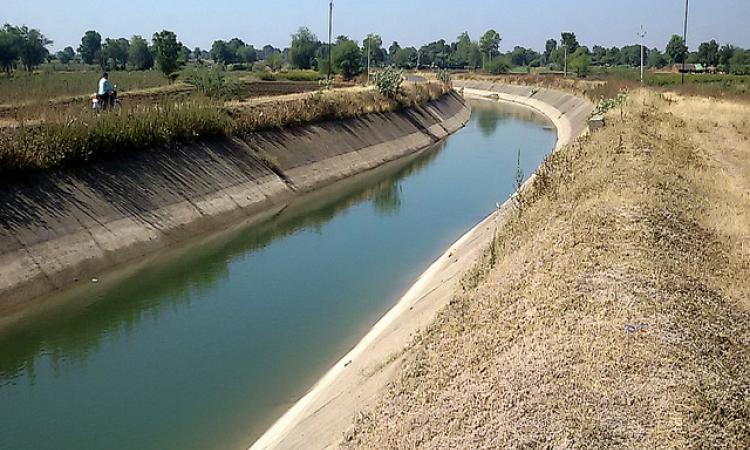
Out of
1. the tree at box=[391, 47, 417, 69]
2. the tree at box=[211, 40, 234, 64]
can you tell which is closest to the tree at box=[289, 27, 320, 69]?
the tree at box=[211, 40, 234, 64]

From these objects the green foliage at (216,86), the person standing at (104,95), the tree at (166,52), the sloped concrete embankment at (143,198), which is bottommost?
the sloped concrete embankment at (143,198)

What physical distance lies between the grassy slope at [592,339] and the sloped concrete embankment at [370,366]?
0.64 m

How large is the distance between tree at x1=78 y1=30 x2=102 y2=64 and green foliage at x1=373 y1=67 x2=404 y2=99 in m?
75.3

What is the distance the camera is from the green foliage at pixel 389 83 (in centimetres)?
3822

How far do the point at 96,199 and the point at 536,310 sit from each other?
1243 centimetres

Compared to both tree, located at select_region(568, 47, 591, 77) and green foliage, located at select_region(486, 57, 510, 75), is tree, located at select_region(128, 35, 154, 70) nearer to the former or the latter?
tree, located at select_region(568, 47, 591, 77)

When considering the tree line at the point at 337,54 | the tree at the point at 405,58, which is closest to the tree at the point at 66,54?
the tree line at the point at 337,54

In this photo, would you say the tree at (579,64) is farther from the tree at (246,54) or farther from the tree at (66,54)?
the tree at (66,54)

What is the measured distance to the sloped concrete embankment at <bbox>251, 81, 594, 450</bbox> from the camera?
805 centimetres

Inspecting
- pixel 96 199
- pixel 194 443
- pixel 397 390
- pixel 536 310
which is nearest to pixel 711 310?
pixel 536 310

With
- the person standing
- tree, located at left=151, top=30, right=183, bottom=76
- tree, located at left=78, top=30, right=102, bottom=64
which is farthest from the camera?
tree, located at left=78, top=30, right=102, bottom=64

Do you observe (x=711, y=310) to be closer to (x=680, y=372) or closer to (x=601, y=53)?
(x=680, y=372)

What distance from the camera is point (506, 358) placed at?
664 cm

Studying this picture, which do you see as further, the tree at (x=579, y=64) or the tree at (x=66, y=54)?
the tree at (x=66, y=54)
